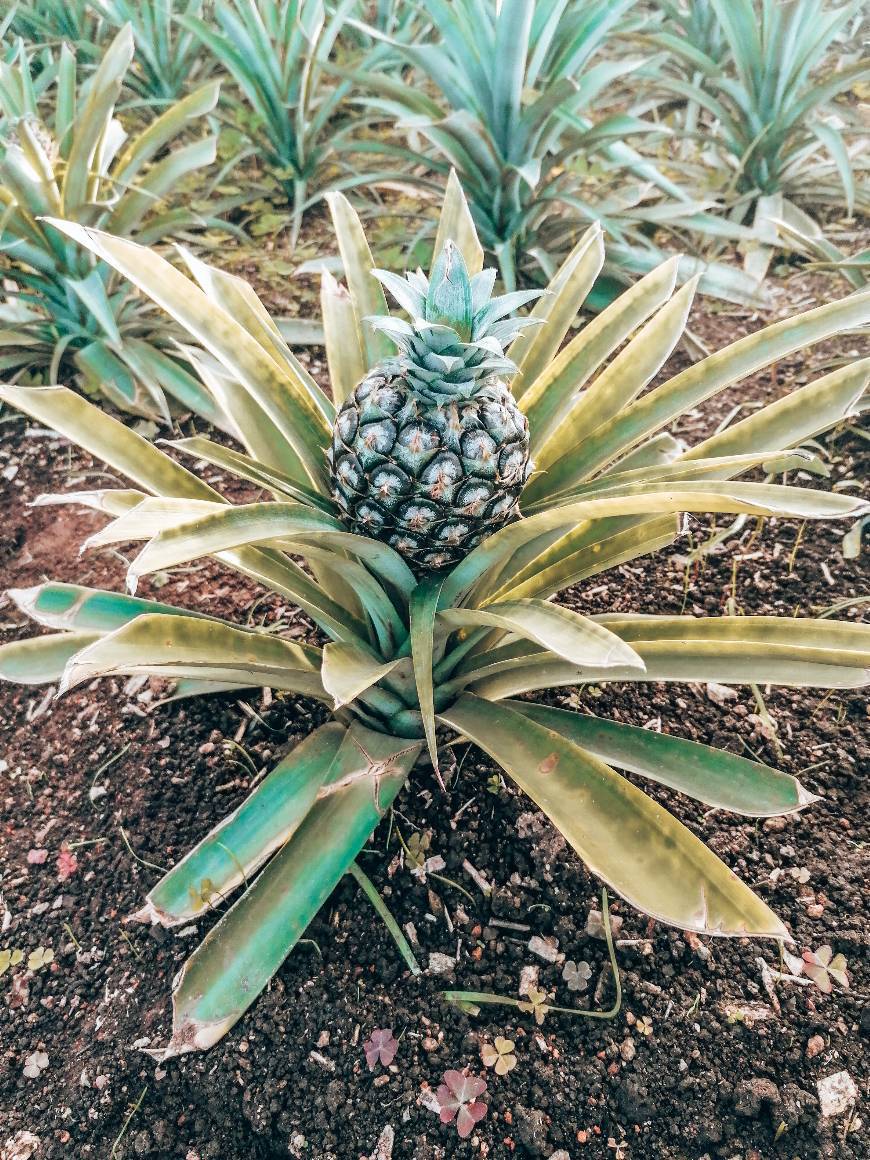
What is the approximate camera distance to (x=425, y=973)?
158cm

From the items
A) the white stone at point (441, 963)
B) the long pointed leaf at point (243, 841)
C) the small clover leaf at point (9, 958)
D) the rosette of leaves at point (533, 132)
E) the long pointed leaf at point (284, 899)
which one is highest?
the rosette of leaves at point (533, 132)

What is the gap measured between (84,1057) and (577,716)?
106cm

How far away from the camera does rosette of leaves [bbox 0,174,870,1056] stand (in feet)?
4.13

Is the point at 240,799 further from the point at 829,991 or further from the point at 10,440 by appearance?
the point at 10,440

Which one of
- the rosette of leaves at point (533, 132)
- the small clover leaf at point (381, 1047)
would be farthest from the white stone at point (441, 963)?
the rosette of leaves at point (533, 132)

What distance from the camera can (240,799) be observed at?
5.98 ft

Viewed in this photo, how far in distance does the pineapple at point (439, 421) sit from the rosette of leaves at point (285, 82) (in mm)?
2006

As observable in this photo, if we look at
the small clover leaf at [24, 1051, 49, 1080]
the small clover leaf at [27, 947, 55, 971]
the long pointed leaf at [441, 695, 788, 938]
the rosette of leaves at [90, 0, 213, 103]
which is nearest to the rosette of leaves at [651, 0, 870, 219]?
the rosette of leaves at [90, 0, 213, 103]

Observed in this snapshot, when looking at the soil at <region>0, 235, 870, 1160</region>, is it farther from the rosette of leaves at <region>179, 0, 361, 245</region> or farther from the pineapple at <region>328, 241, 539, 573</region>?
the rosette of leaves at <region>179, 0, 361, 245</region>

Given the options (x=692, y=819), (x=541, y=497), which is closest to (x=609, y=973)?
(x=692, y=819)

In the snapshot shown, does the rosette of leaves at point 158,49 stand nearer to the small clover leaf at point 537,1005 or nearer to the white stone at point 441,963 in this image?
the white stone at point 441,963

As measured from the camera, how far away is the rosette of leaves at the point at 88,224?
248 centimetres

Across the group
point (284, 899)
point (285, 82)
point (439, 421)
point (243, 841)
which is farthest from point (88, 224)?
point (284, 899)

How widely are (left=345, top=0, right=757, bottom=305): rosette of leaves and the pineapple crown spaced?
4.84 ft
